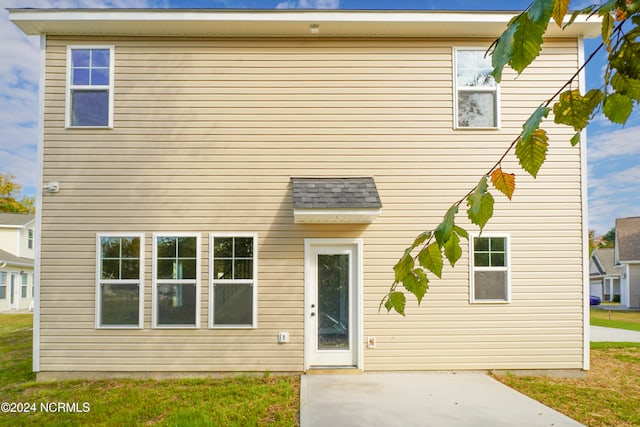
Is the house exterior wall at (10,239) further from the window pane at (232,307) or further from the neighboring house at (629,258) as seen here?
the neighboring house at (629,258)

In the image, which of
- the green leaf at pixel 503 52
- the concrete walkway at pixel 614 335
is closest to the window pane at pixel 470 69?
the green leaf at pixel 503 52

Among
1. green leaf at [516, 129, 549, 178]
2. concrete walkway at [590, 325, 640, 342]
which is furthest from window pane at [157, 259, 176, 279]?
concrete walkway at [590, 325, 640, 342]

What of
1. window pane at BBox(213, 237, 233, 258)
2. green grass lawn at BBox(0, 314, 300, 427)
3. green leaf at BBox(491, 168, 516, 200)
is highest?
green leaf at BBox(491, 168, 516, 200)

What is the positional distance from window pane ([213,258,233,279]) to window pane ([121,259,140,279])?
1229 mm

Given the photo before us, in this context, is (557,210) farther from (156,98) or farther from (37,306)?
(37,306)

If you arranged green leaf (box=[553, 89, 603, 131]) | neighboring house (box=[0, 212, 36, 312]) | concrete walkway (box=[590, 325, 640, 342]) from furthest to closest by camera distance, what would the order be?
1. neighboring house (box=[0, 212, 36, 312])
2. concrete walkway (box=[590, 325, 640, 342])
3. green leaf (box=[553, 89, 603, 131])

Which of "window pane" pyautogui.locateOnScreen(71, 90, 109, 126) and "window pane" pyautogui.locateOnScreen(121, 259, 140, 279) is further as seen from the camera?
"window pane" pyautogui.locateOnScreen(71, 90, 109, 126)

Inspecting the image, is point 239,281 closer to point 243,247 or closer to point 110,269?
point 243,247

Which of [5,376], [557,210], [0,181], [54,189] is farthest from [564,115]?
[0,181]

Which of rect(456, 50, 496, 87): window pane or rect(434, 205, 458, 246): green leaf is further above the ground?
rect(456, 50, 496, 87): window pane

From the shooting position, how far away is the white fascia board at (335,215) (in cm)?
625

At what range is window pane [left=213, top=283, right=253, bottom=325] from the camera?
22.3 feet

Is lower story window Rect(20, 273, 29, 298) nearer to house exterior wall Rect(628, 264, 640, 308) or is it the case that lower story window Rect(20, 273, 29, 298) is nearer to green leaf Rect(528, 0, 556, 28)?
green leaf Rect(528, 0, 556, 28)

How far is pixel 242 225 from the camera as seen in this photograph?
6.89 metres
